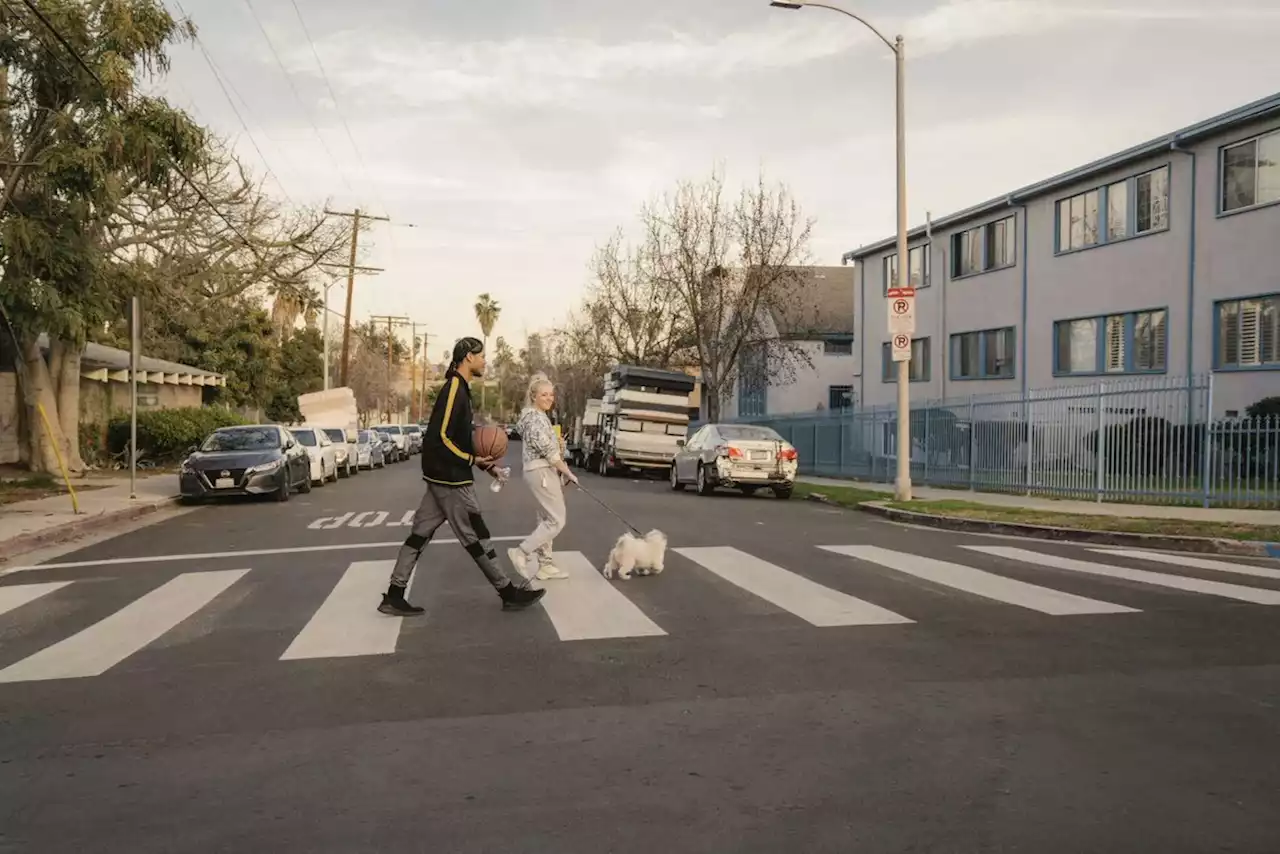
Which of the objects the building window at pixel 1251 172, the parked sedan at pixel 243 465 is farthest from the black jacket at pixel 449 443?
the building window at pixel 1251 172

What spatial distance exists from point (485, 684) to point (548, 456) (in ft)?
11.0

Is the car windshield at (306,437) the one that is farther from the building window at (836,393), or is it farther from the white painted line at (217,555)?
the building window at (836,393)

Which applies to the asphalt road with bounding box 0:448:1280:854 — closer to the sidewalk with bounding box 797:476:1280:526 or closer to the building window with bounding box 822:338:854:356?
the sidewalk with bounding box 797:476:1280:526

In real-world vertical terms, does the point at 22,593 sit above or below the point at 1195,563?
below

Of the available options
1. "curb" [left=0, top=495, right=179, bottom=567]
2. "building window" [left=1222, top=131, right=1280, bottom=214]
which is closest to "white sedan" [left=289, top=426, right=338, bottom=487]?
"curb" [left=0, top=495, right=179, bottom=567]

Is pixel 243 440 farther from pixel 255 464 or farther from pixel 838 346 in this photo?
pixel 838 346

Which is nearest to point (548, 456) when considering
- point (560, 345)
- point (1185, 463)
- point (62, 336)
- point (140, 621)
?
point (140, 621)

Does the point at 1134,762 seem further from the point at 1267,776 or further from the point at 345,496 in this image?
the point at 345,496

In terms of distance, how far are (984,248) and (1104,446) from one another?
45.1 feet

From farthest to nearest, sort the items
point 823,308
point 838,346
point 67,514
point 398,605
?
point 823,308
point 838,346
point 67,514
point 398,605

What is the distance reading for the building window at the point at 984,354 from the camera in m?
29.4

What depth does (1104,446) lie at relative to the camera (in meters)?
18.1

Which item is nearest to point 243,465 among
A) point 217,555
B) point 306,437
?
point 217,555

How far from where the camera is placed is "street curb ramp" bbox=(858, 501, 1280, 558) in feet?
39.9
